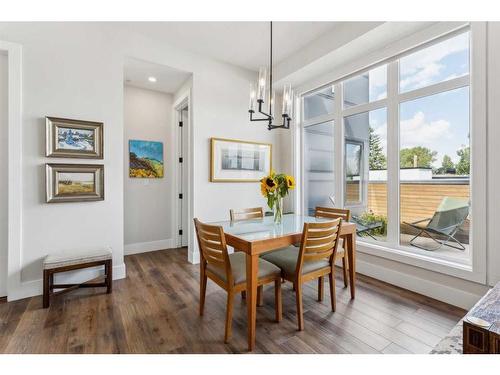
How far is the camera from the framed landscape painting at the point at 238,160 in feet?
11.7

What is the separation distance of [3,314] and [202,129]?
2.82 m

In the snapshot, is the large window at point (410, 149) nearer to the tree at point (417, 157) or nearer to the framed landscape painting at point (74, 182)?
the tree at point (417, 157)

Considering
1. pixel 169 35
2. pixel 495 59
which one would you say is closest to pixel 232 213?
pixel 169 35

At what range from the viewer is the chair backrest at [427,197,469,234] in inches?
91.0

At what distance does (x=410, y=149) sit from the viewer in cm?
265

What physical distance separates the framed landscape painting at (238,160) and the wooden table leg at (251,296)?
207cm

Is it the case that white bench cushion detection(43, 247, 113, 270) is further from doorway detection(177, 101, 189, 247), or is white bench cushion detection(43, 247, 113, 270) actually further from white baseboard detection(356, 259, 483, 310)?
white baseboard detection(356, 259, 483, 310)

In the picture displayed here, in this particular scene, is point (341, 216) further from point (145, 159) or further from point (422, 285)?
point (145, 159)

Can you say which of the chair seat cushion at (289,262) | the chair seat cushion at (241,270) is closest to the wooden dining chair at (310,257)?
the chair seat cushion at (289,262)

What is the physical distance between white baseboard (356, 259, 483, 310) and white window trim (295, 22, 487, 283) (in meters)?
0.14

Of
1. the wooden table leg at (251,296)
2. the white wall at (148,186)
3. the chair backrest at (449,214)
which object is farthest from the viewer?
the white wall at (148,186)

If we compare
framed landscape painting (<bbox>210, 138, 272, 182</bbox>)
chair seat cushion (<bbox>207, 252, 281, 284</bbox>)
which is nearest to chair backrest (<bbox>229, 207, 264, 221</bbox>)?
chair seat cushion (<bbox>207, 252, 281, 284</bbox>)
